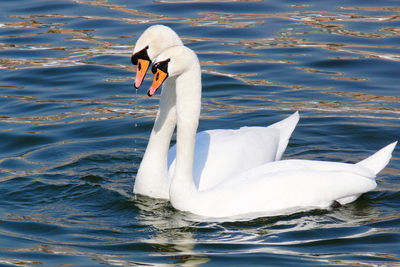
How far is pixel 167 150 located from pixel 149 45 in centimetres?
112

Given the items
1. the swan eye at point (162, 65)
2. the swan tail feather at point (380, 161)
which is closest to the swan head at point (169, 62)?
the swan eye at point (162, 65)

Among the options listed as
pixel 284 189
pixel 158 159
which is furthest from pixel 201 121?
pixel 284 189

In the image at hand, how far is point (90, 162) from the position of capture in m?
9.20

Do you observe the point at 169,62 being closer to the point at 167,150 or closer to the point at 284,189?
the point at 167,150

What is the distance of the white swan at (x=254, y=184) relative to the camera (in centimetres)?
743

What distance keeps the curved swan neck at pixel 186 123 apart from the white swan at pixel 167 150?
0.11m

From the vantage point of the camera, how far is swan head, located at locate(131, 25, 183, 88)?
7.52 meters

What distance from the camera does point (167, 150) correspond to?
322 inches

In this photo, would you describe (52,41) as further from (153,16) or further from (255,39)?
(255,39)

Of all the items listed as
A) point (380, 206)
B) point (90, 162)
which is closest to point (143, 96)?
point (90, 162)

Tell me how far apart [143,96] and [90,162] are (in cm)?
264

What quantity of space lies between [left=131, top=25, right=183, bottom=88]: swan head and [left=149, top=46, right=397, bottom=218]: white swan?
0.26m

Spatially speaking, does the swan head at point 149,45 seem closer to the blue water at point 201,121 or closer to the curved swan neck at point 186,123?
the curved swan neck at point 186,123

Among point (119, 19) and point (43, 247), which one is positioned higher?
point (119, 19)
